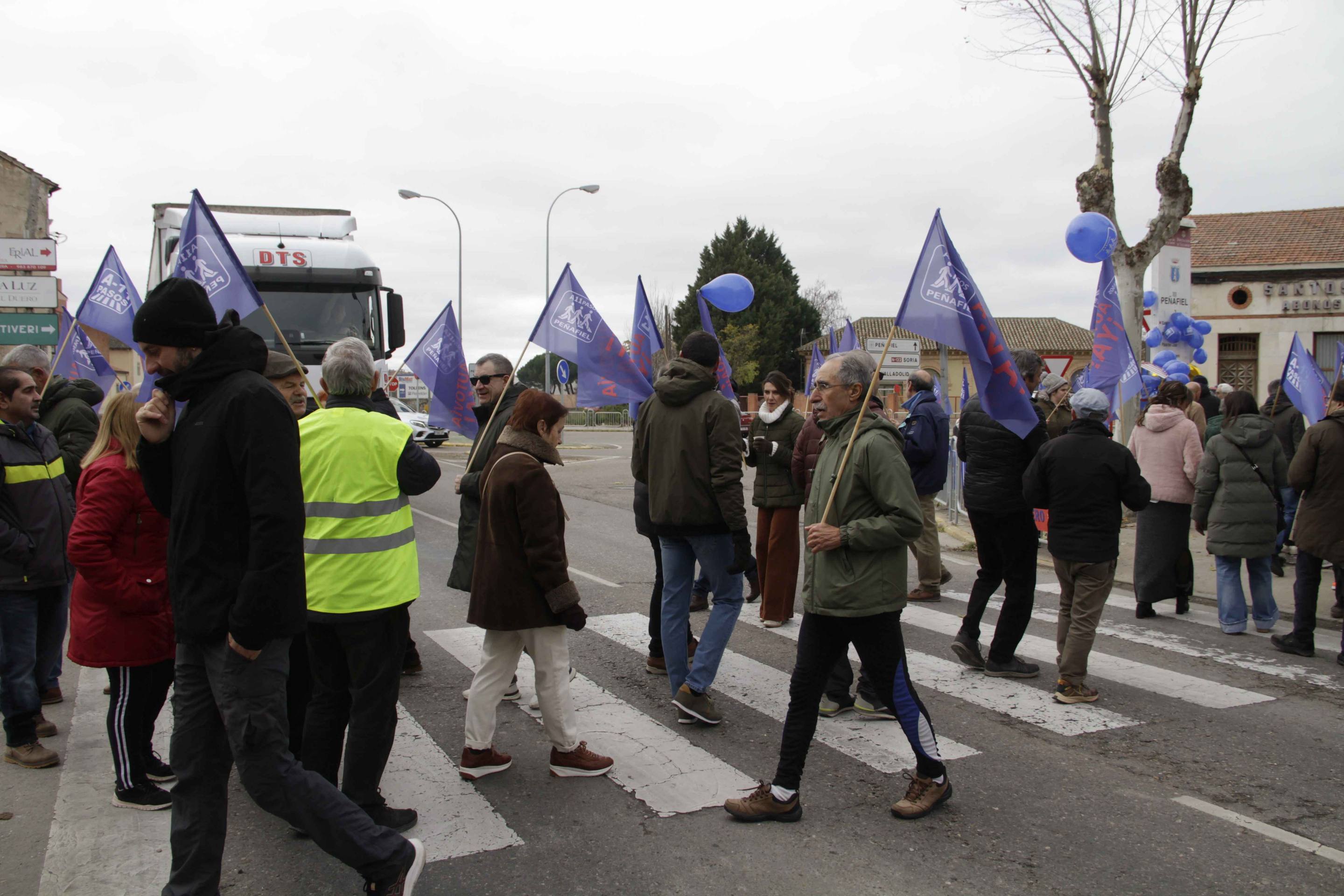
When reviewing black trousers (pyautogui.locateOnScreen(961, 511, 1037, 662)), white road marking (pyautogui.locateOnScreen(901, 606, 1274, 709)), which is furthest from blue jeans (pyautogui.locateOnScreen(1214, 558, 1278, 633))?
black trousers (pyautogui.locateOnScreen(961, 511, 1037, 662))

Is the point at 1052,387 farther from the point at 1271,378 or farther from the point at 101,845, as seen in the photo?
the point at 1271,378

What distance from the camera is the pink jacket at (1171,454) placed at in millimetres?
7633

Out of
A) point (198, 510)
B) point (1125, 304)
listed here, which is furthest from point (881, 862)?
point (1125, 304)

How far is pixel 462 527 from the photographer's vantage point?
5.21m

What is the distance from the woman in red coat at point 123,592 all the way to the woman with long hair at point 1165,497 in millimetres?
7009

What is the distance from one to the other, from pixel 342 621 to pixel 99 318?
515 cm

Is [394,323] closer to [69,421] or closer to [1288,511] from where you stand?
[69,421]

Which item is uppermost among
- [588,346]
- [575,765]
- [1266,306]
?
[1266,306]

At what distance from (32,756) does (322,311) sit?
9.05 metres

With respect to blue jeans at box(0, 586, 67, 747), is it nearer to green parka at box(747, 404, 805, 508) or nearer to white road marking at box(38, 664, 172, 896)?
white road marking at box(38, 664, 172, 896)

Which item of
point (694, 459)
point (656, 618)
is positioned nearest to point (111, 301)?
point (656, 618)

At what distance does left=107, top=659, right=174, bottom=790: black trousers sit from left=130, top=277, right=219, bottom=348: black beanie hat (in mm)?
1806

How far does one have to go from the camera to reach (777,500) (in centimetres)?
712

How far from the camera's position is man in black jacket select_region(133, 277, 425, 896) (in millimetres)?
2793
